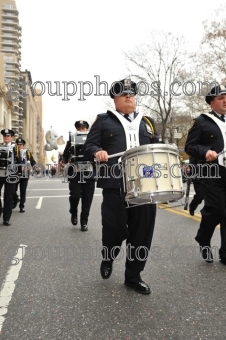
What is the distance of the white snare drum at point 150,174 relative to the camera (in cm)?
329

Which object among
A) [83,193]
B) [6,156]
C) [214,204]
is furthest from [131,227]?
[6,156]

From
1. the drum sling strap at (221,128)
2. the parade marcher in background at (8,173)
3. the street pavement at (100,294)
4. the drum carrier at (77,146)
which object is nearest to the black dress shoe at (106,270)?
the street pavement at (100,294)

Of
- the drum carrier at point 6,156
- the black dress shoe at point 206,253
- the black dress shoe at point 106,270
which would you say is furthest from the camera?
the drum carrier at point 6,156

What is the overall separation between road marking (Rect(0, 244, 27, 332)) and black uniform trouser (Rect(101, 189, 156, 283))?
105cm

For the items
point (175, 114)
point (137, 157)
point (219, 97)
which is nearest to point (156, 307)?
point (137, 157)

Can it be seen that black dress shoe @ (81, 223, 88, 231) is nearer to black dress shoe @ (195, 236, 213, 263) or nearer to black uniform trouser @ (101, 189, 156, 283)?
black dress shoe @ (195, 236, 213, 263)

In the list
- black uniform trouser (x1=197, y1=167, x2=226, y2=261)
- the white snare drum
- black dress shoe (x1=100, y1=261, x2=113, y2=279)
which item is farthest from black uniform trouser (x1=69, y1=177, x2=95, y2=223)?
the white snare drum

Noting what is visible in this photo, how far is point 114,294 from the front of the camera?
362 centimetres

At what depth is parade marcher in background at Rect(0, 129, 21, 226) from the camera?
798 centimetres

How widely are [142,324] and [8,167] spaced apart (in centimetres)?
595

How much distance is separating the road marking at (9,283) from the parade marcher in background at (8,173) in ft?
9.16

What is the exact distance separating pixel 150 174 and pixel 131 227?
28.0 inches

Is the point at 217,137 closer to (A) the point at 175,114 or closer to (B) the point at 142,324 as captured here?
(B) the point at 142,324

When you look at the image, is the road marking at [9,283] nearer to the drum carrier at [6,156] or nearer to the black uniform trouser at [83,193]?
the black uniform trouser at [83,193]
